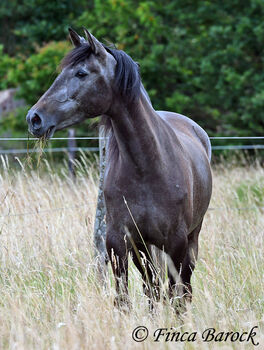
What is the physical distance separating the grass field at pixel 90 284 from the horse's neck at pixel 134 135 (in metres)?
0.80

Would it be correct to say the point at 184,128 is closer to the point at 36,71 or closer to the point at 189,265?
the point at 189,265

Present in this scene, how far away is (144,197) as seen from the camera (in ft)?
11.9

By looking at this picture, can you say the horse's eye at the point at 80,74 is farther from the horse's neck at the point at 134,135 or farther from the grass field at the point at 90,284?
the grass field at the point at 90,284

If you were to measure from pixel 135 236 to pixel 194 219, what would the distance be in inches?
32.3

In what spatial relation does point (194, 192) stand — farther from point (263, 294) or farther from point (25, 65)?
point (25, 65)

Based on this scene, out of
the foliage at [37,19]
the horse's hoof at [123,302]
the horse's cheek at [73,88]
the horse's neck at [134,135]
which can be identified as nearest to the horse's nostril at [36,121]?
the horse's cheek at [73,88]

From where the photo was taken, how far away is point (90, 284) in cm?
394

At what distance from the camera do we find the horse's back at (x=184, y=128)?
15.5 ft

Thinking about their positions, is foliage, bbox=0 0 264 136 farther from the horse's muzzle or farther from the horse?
the horse's muzzle

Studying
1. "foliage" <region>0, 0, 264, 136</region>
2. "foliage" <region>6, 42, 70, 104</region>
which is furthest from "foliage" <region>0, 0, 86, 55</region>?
"foliage" <region>0, 0, 264, 136</region>

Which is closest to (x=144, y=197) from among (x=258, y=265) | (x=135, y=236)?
(x=135, y=236)

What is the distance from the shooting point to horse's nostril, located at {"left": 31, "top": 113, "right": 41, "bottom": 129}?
10.9 feet

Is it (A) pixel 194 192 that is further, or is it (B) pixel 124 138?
(A) pixel 194 192

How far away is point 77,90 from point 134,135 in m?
0.49
